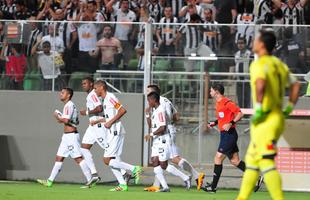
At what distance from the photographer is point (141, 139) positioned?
22.9 meters

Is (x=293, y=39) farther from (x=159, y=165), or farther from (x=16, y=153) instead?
(x=16, y=153)

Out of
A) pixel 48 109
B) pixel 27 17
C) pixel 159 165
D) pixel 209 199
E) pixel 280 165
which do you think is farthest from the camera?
pixel 27 17

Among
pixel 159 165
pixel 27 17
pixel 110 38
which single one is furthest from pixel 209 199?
pixel 27 17

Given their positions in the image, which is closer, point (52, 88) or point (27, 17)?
point (52, 88)

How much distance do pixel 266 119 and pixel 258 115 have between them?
247 millimetres

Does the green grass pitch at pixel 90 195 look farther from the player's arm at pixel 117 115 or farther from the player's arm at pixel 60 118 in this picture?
the player's arm at pixel 60 118

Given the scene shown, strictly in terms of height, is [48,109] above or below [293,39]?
below

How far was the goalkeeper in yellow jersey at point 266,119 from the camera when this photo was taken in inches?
448

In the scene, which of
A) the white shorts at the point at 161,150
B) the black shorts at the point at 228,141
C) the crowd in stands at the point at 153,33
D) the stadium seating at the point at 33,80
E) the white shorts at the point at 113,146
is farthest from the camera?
the stadium seating at the point at 33,80

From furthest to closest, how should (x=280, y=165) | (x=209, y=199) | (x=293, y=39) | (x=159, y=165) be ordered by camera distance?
(x=293, y=39) < (x=280, y=165) < (x=159, y=165) < (x=209, y=199)

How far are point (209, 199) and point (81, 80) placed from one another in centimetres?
713

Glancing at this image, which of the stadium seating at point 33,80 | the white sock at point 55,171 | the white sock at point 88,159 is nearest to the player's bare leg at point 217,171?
the white sock at point 88,159

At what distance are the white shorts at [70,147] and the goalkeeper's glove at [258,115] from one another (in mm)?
9769

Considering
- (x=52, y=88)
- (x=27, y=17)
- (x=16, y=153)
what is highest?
(x=27, y=17)
